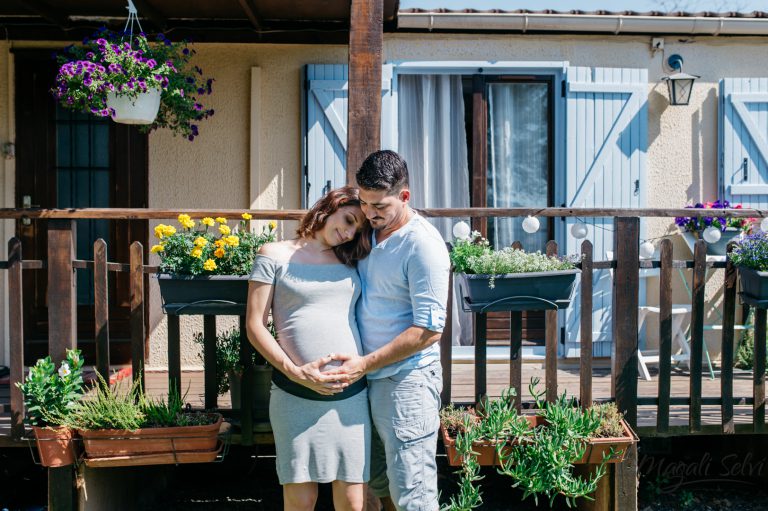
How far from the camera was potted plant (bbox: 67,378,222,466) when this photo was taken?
3.67 meters

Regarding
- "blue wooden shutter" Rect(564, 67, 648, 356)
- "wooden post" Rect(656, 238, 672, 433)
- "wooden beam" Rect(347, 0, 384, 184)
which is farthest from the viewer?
"blue wooden shutter" Rect(564, 67, 648, 356)

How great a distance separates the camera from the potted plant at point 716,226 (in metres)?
5.91

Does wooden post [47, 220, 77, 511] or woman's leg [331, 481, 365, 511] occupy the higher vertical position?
wooden post [47, 220, 77, 511]

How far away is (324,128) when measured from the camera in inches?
235

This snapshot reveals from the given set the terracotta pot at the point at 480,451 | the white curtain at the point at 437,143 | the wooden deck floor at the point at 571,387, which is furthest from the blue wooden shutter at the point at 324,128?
the terracotta pot at the point at 480,451

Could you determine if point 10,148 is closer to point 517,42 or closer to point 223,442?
point 223,442

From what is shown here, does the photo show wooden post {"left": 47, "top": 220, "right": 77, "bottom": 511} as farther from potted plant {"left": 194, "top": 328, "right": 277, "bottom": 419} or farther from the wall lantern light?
the wall lantern light

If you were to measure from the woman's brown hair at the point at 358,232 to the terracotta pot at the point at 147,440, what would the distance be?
3.81ft

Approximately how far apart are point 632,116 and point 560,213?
2.43 meters

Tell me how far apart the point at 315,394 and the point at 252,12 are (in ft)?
10.6

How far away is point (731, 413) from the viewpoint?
423 cm

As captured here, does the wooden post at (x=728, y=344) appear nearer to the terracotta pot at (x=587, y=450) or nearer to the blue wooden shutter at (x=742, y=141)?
the terracotta pot at (x=587, y=450)

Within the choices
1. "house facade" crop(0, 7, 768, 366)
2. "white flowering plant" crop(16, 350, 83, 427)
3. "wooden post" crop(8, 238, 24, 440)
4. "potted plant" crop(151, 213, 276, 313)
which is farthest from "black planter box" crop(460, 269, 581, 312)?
"house facade" crop(0, 7, 768, 366)

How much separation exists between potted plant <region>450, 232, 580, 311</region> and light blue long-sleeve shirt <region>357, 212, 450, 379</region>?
77 cm
